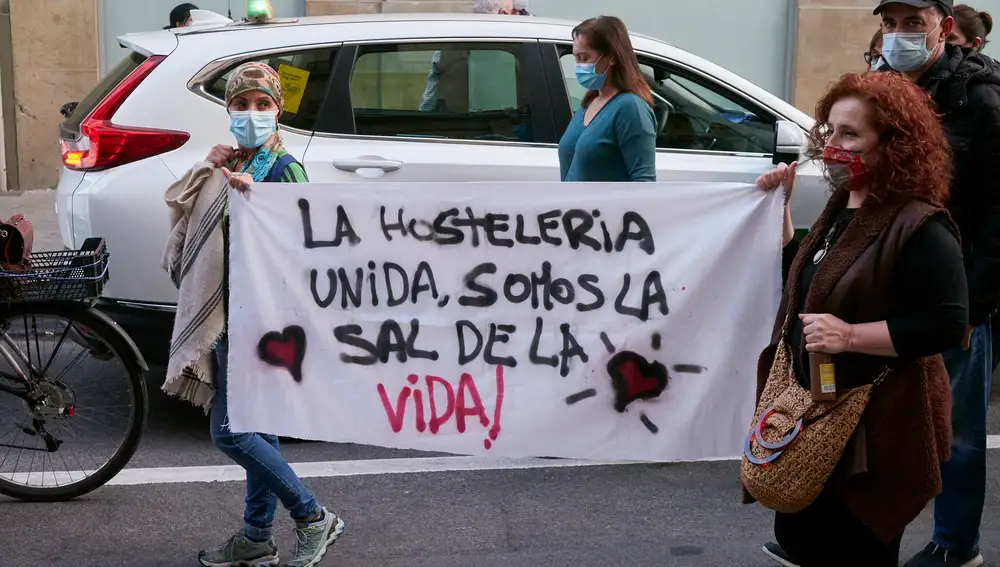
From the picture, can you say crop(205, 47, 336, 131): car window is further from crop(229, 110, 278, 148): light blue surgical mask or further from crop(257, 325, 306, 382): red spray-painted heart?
crop(257, 325, 306, 382): red spray-painted heart

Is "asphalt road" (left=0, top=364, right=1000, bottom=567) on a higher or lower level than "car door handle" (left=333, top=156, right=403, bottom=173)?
lower

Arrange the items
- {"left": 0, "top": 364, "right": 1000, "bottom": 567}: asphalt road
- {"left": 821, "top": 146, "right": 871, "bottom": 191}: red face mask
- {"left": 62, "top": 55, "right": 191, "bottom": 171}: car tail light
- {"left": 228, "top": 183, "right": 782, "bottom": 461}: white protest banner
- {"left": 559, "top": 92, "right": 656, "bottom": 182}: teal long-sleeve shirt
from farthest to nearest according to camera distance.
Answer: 1. {"left": 62, "top": 55, "right": 191, "bottom": 171}: car tail light
2. {"left": 559, "top": 92, "right": 656, "bottom": 182}: teal long-sleeve shirt
3. {"left": 0, "top": 364, "right": 1000, "bottom": 567}: asphalt road
4. {"left": 228, "top": 183, "right": 782, "bottom": 461}: white protest banner
5. {"left": 821, "top": 146, "right": 871, "bottom": 191}: red face mask

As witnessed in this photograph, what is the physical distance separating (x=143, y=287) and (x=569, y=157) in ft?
6.38

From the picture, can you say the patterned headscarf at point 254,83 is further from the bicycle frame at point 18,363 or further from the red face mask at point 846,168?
the red face mask at point 846,168

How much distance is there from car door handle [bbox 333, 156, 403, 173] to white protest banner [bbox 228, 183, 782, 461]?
1734 millimetres

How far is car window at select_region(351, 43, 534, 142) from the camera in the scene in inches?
228

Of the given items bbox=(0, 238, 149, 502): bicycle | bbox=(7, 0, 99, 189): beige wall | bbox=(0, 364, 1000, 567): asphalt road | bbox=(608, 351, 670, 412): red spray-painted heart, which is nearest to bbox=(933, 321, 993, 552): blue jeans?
bbox=(0, 364, 1000, 567): asphalt road

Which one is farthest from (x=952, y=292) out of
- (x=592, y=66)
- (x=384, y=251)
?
(x=592, y=66)

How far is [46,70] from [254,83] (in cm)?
786

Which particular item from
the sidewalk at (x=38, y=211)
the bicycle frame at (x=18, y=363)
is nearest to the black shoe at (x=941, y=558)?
the bicycle frame at (x=18, y=363)

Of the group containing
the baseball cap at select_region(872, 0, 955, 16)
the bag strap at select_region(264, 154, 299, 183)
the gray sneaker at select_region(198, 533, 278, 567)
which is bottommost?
the gray sneaker at select_region(198, 533, 278, 567)

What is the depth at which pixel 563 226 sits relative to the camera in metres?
3.76

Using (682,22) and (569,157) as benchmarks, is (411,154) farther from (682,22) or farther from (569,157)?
(682,22)

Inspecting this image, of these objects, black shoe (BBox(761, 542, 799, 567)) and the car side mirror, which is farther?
the car side mirror
